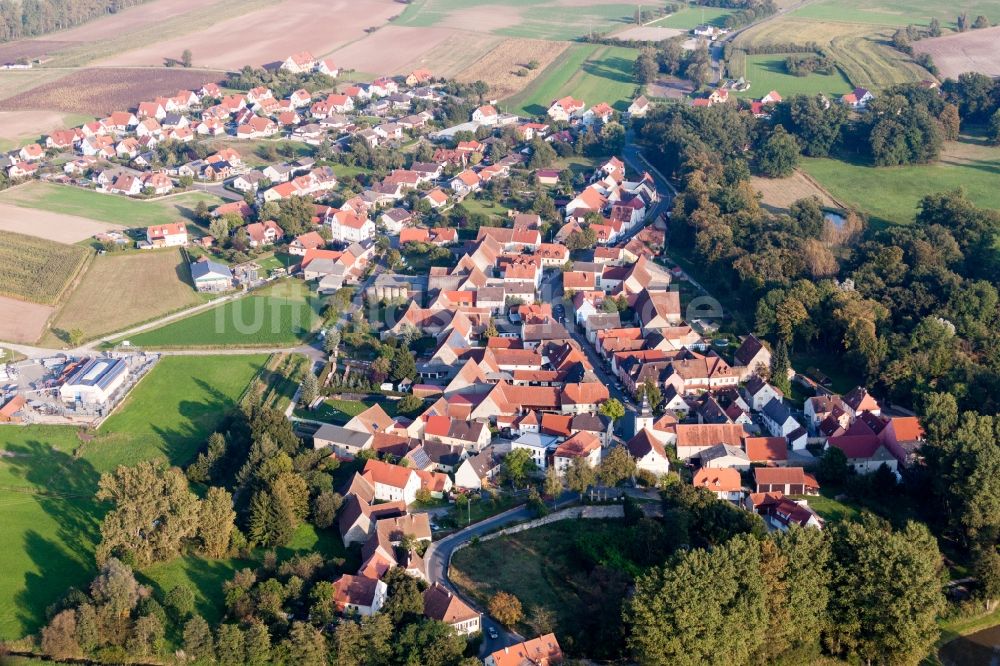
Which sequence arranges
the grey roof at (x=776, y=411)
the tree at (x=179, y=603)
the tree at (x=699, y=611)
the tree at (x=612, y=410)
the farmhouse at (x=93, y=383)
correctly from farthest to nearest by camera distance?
the farmhouse at (x=93, y=383) < the tree at (x=612, y=410) < the grey roof at (x=776, y=411) < the tree at (x=179, y=603) < the tree at (x=699, y=611)

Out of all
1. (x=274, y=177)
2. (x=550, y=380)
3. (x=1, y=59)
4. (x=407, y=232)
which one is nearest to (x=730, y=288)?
(x=550, y=380)

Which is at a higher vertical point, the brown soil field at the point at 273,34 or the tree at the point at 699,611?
the brown soil field at the point at 273,34

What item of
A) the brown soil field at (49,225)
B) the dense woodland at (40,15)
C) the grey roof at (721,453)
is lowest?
the grey roof at (721,453)

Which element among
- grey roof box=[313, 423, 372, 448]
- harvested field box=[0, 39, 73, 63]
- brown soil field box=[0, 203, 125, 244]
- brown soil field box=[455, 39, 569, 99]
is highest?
harvested field box=[0, 39, 73, 63]

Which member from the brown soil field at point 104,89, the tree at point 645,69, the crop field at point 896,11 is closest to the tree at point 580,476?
the tree at point 645,69

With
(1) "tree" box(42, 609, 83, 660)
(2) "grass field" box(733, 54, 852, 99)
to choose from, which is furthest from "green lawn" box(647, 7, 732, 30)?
(1) "tree" box(42, 609, 83, 660)

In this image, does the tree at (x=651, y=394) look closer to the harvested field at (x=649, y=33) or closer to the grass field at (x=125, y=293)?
the grass field at (x=125, y=293)

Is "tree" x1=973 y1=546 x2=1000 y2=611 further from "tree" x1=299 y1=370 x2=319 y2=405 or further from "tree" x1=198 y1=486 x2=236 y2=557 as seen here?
"tree" x1=299 y1=370 x2=319 y2=405
